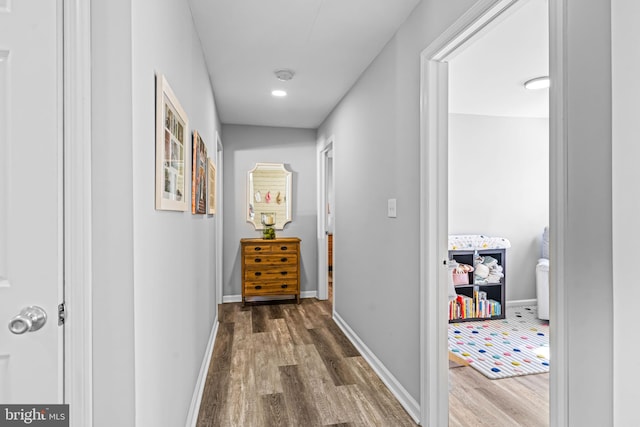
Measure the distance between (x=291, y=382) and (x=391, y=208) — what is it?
1.40m

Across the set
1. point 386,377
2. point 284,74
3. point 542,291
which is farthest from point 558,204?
point 542,291

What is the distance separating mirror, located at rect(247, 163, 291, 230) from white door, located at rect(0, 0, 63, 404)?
394cm

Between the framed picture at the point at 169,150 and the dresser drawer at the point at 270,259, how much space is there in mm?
2769

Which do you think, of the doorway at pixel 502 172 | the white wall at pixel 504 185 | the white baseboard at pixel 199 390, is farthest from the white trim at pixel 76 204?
the white wall at pixel 504 185

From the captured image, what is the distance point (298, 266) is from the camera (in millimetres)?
4645

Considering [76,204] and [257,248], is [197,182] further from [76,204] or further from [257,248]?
[257,248]

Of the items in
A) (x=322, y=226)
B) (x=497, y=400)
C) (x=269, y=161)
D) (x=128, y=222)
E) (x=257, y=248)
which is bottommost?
(x=497, y=400)

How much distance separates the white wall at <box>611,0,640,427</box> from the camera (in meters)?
0.97

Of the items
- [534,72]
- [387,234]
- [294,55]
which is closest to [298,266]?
[387,234]

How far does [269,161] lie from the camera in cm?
492

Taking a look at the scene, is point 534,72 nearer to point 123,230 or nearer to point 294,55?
point 294,55

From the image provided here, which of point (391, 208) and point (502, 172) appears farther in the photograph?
point (502, 172)

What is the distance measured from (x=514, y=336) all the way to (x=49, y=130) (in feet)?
12.7

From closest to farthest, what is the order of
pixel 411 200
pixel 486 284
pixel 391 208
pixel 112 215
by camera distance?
pixel 112 215 < pixel 411 200 < pixel 391 208 < pixel 486 284
